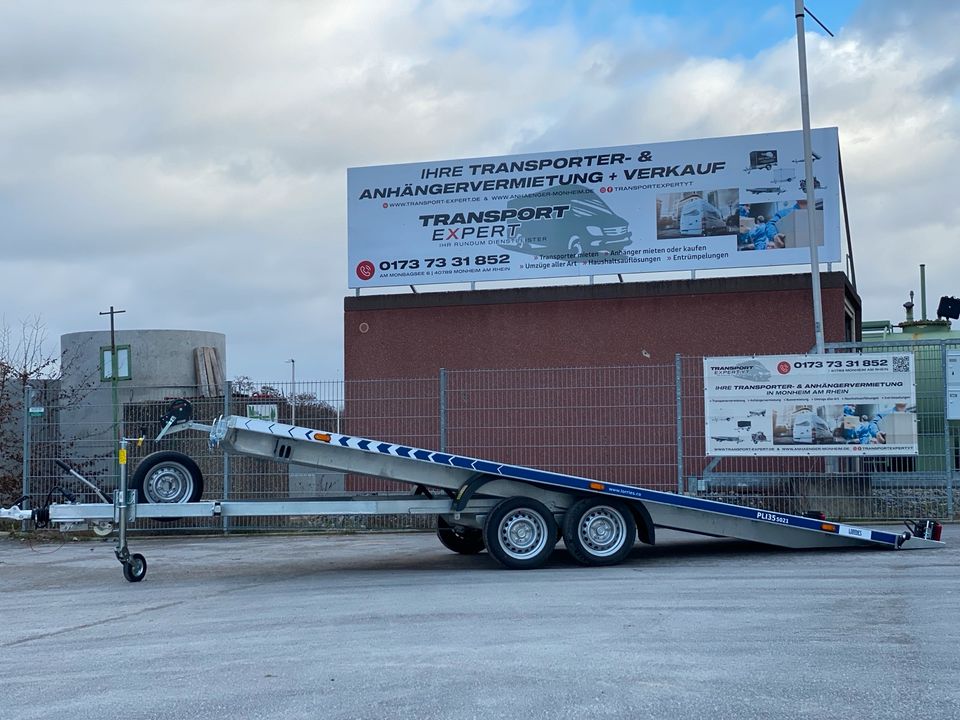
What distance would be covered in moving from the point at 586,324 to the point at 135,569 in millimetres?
10398

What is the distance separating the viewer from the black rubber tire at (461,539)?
12.9 meters

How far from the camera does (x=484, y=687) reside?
247 inches

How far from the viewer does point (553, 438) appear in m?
15.9

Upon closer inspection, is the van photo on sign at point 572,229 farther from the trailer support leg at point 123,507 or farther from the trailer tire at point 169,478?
the trailer support leg at point 123,507

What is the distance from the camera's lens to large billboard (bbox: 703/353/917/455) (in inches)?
575

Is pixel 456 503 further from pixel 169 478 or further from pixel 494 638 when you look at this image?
pixel 494 638

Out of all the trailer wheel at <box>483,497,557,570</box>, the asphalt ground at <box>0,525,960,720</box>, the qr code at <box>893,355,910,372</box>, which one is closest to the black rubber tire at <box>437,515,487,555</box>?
the asphalt ground at <box>0,525,960,720</box>

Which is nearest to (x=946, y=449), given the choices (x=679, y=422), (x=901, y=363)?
(x=901, y=363)

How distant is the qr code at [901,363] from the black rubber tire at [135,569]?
9.78 m

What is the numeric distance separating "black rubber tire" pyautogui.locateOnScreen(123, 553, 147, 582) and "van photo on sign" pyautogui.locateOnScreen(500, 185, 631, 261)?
34.0 feet

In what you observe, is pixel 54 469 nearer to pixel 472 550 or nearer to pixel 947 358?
pixel 472 550

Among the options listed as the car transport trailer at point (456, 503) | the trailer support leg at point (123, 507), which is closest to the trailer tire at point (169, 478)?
the car transport trailer at point (456, 503)

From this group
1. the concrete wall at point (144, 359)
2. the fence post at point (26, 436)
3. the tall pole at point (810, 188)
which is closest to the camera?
the fence post at point (26, 436)

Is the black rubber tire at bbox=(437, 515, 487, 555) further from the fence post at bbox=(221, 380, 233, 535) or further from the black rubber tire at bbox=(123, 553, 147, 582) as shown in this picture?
the fence post at bbox=(221, 380, 233, 535)
